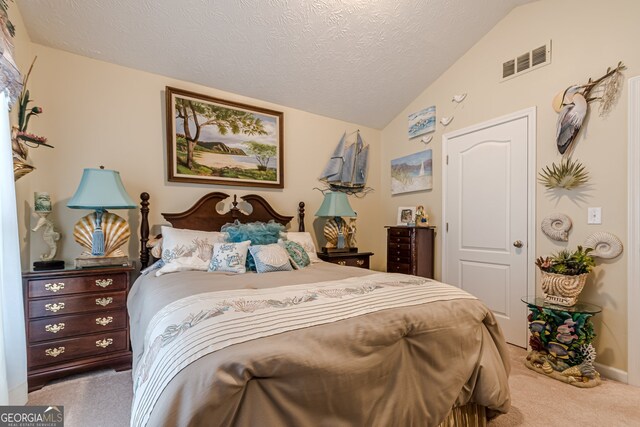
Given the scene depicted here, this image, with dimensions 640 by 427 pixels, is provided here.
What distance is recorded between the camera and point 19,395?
5.52 ft

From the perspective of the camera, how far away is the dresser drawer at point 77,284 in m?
2.02

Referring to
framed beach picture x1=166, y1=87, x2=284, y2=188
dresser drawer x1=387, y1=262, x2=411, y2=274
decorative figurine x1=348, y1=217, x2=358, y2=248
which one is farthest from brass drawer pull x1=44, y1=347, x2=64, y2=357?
dresser drawer x1=387, y1=262, x2=411, y2=274

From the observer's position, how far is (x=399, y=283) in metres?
1.76

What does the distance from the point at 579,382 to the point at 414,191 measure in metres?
2.38

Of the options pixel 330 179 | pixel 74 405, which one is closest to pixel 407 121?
pixel 330 179

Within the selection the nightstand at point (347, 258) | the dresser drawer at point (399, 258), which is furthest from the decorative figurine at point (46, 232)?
the dresser drawer at point (399, 258)

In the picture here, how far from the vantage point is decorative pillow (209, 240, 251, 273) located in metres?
2.26

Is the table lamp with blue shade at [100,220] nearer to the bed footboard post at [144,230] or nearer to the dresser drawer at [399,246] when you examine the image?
the bed footboard post at [144,230]

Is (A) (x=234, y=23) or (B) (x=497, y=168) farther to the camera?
(B) (x=497, y=168)

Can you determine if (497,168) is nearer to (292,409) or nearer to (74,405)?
(292,409)

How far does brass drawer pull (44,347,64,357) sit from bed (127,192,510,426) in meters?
1.07

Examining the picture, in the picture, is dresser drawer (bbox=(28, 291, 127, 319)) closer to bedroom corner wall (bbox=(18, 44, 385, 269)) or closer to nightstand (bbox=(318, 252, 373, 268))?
bedroom corner wall (bbox=(18, 44, 385, 269))

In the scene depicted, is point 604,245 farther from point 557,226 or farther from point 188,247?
point 188,247

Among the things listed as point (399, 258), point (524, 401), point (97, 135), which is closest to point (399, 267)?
point (399, 258)
